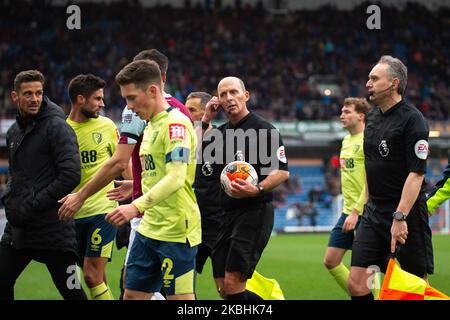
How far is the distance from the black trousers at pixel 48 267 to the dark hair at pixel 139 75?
1.69m

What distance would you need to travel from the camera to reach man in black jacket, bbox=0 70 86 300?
6.12 m

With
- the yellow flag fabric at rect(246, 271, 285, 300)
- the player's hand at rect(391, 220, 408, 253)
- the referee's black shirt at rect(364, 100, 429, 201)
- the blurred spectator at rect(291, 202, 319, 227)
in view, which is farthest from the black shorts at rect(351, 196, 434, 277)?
the blurred spectator at rect(291, 202, 319, 227)

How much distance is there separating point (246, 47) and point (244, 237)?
31.7 metres

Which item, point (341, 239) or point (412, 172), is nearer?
point (412, 172)

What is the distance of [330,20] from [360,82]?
497 cm

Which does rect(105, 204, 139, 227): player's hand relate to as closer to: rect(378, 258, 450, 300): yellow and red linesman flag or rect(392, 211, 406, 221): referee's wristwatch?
rect(378, 258, 450, 300): yellow and red linesman flag

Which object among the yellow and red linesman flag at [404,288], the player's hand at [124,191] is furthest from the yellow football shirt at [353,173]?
the player's hand at [124,191]

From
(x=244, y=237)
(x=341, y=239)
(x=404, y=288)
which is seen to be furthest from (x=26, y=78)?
(x=341, y=239)

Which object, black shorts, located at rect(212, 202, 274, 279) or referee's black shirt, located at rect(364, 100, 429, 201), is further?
black shorts, located at rect(212, 202, 274, 279)

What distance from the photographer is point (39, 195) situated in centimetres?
609

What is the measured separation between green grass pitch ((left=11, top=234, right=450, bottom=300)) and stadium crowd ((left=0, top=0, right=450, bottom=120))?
16684mm

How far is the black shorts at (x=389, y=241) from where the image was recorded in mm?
6176

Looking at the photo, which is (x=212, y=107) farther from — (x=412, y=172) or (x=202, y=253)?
(x=412, y=172)

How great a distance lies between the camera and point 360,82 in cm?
3594
